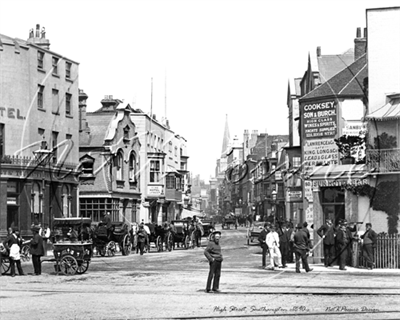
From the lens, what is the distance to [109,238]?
36812 millimetres

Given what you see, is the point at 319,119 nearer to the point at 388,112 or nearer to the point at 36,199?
the point at 388,112

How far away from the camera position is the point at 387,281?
22109mm

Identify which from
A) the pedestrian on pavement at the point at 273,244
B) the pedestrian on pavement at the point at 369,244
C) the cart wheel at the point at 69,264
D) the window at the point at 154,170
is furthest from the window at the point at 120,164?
the pedestrian on pavement at the point at 369,244

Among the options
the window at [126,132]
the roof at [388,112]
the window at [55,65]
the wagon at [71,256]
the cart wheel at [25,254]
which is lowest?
the cart wheel at [25,254]

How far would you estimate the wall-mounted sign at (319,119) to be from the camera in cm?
4095

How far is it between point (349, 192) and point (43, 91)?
24.5 m

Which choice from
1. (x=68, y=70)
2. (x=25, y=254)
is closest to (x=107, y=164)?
(x=68, y=70)

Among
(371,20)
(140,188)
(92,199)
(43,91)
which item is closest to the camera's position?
(371,20)

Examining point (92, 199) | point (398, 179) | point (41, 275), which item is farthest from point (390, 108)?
point (92, 199)

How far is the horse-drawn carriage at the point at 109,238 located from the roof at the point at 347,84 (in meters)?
13.7

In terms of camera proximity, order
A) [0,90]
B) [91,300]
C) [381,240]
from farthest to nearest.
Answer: [0,90], [381,240], [91,300]

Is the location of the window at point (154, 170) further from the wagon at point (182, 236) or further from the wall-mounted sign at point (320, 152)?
the wall-mounted sign at point (320, 152)

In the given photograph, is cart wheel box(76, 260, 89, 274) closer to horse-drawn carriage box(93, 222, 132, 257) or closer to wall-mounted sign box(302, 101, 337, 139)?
horse-drawn carriage box(93, 222, 132, 257)

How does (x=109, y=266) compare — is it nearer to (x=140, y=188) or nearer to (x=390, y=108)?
(x=390, y=108)
